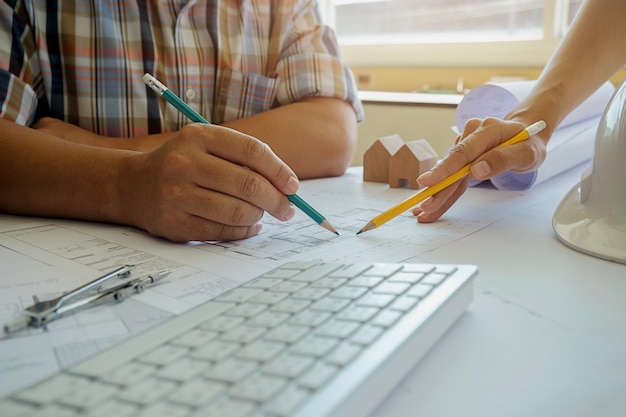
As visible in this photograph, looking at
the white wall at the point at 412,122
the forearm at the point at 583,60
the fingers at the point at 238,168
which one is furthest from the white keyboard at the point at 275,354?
the white wall at the point at 412,122

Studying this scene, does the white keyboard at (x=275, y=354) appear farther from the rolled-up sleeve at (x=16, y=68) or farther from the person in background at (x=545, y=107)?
the rolled-up sleeve at (x=16, y=68)

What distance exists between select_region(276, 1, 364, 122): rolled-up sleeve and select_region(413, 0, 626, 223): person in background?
1.17 feet

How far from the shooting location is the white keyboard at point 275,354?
0.29 meters

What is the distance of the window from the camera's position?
2014 millimetres

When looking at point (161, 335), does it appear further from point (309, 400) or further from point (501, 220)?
point (501, 220)

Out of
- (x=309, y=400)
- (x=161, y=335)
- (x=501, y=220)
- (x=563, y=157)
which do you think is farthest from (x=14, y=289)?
(x=563, y=157)

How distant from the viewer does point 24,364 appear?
0.39 metres

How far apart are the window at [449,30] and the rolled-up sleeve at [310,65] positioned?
3.48 feet

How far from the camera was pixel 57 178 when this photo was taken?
791mm

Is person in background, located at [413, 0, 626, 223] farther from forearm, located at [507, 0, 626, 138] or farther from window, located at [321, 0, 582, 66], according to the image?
window, located at [321, 0, 582, 66]

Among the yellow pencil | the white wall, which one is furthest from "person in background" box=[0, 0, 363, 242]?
the white wall

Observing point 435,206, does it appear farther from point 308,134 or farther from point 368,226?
point 308,134

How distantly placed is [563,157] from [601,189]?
0.37m

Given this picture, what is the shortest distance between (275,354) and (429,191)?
1.55 ft
